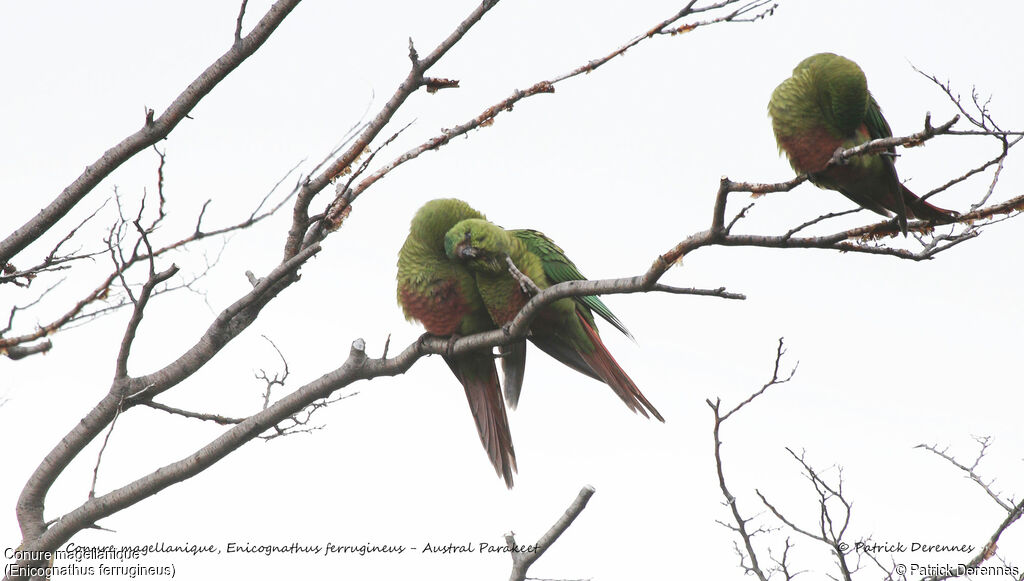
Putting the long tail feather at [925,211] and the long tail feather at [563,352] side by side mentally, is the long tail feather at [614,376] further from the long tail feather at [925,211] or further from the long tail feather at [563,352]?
the long tail feather at [925,211]

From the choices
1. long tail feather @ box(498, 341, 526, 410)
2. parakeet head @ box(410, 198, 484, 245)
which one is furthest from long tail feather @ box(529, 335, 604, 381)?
parakeet head @ box(410, 198, 484, 245)

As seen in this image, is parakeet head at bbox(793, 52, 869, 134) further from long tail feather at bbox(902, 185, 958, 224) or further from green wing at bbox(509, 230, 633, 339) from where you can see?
green wing at bbox(509, 230, 633, 339)

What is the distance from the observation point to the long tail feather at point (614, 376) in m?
5.24

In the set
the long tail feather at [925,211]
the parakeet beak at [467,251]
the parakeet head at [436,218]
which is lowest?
the long tail feather at [925,211]

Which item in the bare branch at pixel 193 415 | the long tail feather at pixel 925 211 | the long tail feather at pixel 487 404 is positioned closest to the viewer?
the bare branch at pixel 193 415

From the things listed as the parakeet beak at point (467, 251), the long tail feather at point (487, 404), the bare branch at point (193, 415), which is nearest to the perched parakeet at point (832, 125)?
the parakeet beak at point (467, 251)

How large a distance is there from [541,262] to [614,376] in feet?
3.35

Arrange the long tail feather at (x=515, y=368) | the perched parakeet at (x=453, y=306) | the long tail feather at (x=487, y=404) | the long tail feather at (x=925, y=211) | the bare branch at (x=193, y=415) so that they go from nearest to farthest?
the bare branch at (x=193, y=415) → the long tail feather at (x=925, y=211) → the perched parakeet at (x=453, y=306) → the long tail feather at (x=487, y=404) → the long tail feather at (x=515, y=368)

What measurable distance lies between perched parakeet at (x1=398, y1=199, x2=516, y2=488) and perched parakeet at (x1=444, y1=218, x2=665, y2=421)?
13 centimetres

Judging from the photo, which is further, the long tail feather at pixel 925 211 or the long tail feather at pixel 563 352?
the long tail feather at pixel 563 352

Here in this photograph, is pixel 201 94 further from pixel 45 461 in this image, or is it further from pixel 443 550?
pixel 443 550

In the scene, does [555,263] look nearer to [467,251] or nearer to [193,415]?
[467,251]

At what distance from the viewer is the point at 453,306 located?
5.50m

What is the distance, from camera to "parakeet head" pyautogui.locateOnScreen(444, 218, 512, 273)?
5371 millimetres
